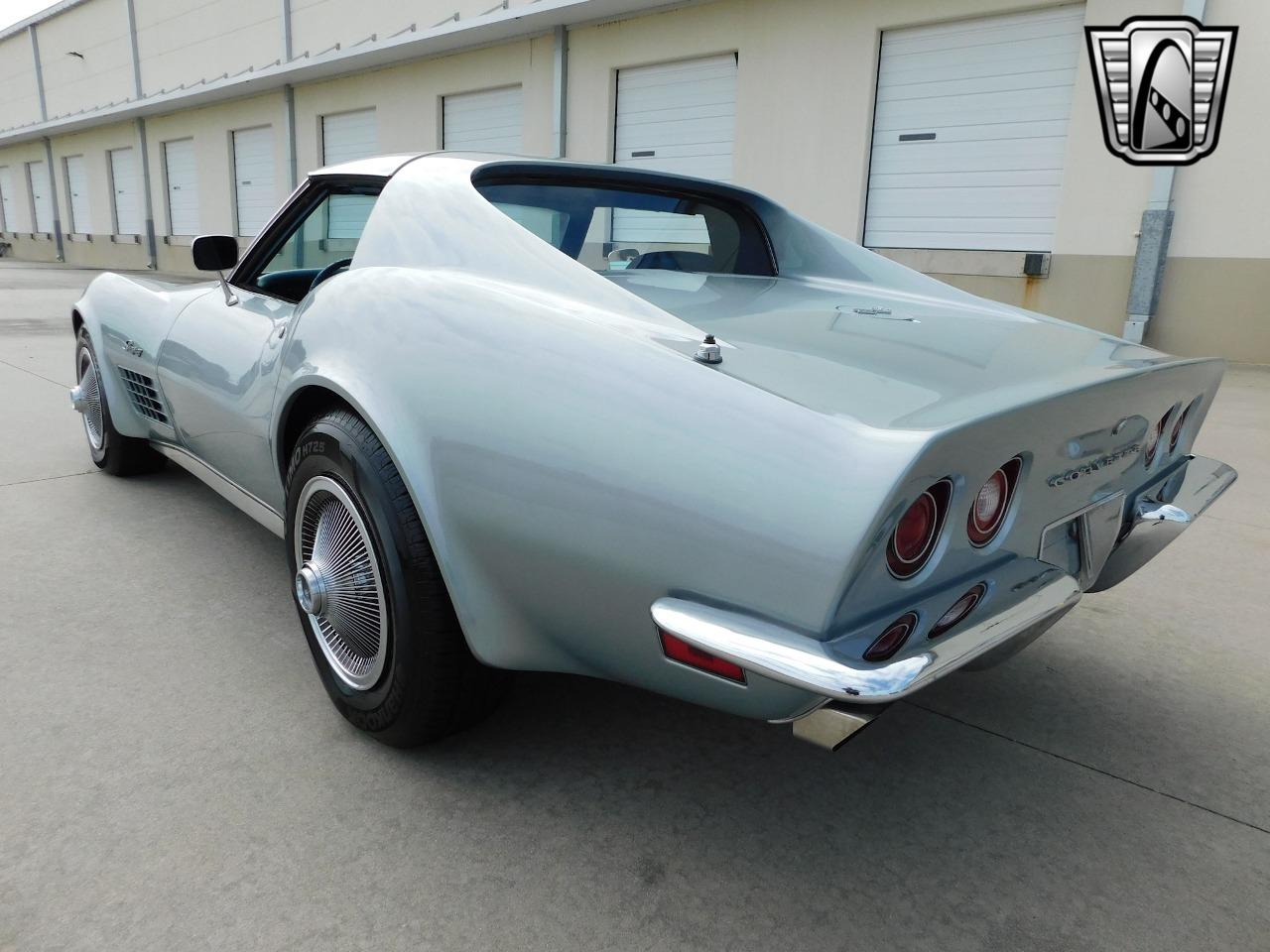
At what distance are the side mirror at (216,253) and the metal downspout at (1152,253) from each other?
7.14 meters

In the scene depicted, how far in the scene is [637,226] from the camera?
2537 mm

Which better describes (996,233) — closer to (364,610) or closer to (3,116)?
(364,610)

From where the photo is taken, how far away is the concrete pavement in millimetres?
1465

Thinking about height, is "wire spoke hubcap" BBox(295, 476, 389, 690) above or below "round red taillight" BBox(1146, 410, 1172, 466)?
below

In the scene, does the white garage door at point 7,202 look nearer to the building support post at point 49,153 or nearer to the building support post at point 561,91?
the building support post at point 49,153

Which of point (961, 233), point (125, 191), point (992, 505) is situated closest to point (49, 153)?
point (125, 191)

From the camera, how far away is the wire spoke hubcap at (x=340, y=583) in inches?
73.7

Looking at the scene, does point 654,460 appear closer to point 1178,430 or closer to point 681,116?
point 1178,430

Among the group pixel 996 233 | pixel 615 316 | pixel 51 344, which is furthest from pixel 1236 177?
pixel 51 344

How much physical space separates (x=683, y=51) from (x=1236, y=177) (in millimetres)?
5946

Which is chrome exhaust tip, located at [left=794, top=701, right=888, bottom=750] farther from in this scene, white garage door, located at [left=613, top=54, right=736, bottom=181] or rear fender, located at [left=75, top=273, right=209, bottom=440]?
white garage door, located at [left=613, top=54, right=736, bottom=181]

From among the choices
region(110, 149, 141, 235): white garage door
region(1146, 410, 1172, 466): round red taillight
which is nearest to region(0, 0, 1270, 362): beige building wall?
region(1146, 410, 1172, 466): round red taillight

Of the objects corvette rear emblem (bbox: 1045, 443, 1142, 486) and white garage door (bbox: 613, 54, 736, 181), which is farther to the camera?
white garage door (bbox: 613, 54, 736, 181)

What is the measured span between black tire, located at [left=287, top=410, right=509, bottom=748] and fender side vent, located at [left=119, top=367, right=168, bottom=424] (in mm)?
→ 1541
